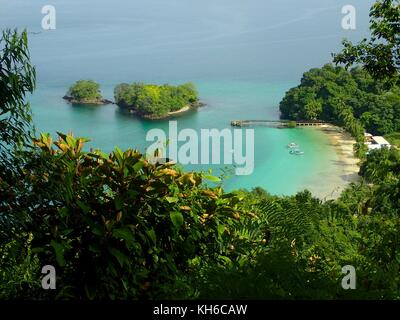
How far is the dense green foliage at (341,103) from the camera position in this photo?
102 ft

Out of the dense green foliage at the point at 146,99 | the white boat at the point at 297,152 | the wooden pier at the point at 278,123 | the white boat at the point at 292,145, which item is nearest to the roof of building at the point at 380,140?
the white boat at the point at 297,152

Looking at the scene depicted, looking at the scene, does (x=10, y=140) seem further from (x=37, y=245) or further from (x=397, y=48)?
(x=397, y=48)

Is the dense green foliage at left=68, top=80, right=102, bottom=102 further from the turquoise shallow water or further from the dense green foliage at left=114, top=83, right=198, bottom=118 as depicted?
the dense green foliage at left=114, top=83, right=198, bottom=118

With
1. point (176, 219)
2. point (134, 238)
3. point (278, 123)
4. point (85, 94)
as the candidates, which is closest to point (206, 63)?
point (278, 123)

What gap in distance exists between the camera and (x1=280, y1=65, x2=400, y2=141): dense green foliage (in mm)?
30984

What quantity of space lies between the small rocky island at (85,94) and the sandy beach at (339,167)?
592 inches

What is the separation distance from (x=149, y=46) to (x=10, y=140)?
47.9m

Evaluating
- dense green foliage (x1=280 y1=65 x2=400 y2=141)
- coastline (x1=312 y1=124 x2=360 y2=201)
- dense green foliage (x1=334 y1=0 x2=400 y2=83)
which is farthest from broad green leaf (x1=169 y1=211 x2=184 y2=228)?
dense green foliage (x1=280 y1=65 x2=400 y2=141)

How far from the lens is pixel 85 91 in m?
35.9

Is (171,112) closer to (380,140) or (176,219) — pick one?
(380,140)

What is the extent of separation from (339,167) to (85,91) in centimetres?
1665
